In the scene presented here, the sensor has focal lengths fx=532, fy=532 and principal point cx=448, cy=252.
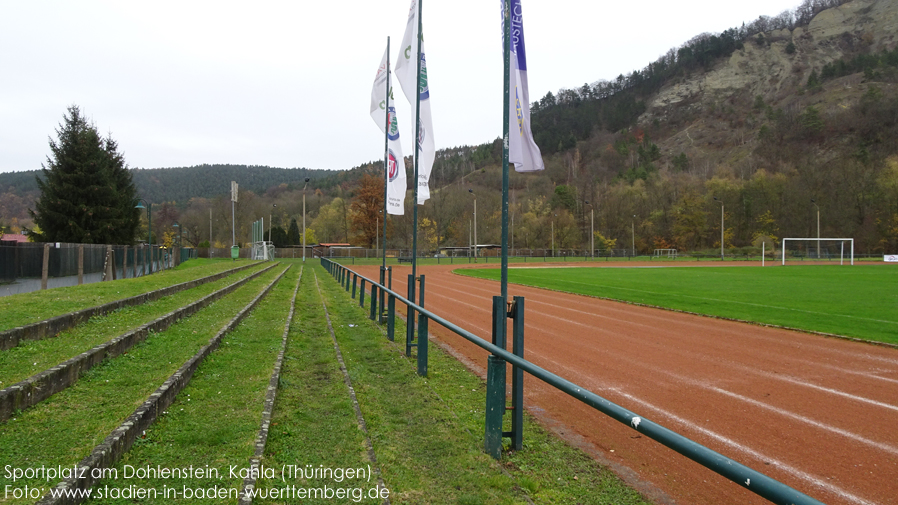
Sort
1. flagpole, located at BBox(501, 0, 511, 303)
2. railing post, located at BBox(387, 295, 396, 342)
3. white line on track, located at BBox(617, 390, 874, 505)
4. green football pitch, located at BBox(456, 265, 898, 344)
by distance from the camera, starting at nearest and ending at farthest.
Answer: white line on track, located at BBox(617, 390, 874, 505) < flagpole, located at BBox(501, 0, 511, 303) < railing post, located at BBox(387, 295, 396, 342) < green football pitch, located at BBox(456, 265, 898, 344)

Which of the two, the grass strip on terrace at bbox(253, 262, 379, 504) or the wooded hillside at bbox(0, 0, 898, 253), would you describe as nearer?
the grass strip on terrace at bbox(253, 262, 379, 504)

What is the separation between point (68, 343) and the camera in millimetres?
5590

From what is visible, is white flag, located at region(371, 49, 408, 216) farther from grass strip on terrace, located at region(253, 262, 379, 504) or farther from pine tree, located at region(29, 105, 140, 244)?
pine tree, located at region(29, 105, 140, 244)

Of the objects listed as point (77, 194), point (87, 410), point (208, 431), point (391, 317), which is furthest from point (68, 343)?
point (77, 194)

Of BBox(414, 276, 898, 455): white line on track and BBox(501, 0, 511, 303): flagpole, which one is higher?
BBox(501, 0, 511, 303): flagpole

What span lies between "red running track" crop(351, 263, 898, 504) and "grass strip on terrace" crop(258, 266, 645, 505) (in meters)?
0.44

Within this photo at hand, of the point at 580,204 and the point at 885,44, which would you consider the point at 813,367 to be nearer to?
the point at 580,204

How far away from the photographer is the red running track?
4.21m

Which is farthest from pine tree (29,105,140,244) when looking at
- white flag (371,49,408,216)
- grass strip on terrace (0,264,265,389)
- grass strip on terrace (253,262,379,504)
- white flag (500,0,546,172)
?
white flag (500,0,546,172)

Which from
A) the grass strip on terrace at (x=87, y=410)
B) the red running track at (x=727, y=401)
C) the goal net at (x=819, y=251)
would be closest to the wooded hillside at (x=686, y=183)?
the goal net at (x=819, y=251)

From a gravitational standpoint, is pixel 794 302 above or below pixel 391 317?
below

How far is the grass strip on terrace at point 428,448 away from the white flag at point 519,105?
2.63 m

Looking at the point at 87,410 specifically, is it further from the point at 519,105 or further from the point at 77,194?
the point at 77,194

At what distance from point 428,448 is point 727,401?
3.98 m
